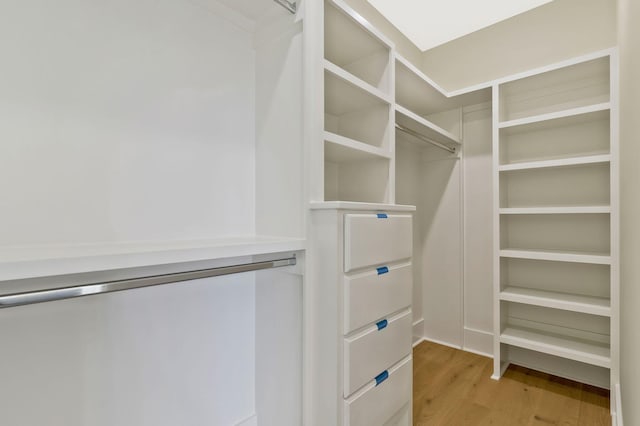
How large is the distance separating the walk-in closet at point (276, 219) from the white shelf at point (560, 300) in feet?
0.04

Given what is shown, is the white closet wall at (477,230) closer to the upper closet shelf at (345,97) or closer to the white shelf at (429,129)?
the white shelf at (429,129)

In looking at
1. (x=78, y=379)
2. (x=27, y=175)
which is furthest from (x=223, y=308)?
(x=27, y=175)

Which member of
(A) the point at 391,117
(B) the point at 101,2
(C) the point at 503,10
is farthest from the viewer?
(C) the point at 503,10

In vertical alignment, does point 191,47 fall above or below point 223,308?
above

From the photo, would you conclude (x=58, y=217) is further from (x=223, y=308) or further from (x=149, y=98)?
(x=223, y=308)

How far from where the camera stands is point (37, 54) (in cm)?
89

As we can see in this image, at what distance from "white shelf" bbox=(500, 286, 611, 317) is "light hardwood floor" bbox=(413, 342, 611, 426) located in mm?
558

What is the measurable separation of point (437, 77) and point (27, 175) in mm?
2925

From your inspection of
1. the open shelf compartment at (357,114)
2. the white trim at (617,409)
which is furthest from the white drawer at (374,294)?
the white trim at (617,409)

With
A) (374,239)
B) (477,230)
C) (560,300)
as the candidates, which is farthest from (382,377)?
(477,230)

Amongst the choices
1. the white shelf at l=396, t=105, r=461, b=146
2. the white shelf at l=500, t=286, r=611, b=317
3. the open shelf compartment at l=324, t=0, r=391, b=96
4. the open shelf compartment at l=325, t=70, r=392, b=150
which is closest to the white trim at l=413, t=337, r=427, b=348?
the white shelf at l=500, t=286, r=611, b=317

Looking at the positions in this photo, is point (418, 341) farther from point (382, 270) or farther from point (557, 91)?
point (557, 91)

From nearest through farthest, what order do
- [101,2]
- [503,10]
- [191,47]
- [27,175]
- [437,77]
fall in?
[27,175]
[101,2]
[191,47]
[503,10]
[437,77]

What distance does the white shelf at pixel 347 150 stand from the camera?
1304 millimetres
